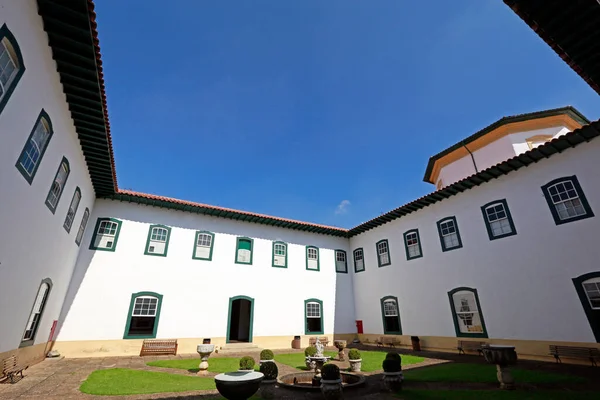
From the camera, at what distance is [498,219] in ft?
42.4

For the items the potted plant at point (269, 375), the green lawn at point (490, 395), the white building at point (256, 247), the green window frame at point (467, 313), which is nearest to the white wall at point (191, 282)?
the white building at point (256, 247)

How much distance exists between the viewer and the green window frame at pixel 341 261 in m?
20.8

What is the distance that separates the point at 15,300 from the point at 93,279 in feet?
19.8

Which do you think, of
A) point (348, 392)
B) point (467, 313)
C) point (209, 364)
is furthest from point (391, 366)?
point (467, 313)

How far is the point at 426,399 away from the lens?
21.4 ft

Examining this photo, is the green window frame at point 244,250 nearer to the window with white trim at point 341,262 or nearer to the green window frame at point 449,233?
the window with white trim at point 341,262

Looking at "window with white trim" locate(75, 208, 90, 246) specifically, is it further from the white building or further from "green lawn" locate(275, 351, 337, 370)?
"green lawn" locate(275, 351, 337, 370)

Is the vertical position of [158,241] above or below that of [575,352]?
above

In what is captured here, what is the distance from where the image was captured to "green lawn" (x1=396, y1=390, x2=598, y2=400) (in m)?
6.24

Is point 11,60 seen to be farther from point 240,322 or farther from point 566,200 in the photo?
point 240,322

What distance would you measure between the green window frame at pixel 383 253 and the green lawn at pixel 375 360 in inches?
225

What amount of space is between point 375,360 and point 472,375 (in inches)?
167

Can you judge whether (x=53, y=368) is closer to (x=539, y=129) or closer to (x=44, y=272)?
(x=44, y=272)

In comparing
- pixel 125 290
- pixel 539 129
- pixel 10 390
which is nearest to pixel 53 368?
pixel 10 390
